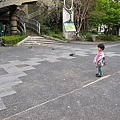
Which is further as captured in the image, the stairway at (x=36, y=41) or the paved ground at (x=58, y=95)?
the stairway at (x=36, y=41)

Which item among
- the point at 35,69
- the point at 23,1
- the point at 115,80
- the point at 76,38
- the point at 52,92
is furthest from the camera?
the point at 76,38

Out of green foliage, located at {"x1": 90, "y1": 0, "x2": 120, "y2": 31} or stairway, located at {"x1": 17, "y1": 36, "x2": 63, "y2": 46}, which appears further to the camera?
green foliage, located at {"x1": 90, "y1": 0, "x2": 120, "y2": 31}

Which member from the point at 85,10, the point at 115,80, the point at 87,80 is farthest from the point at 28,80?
the point at 85,10

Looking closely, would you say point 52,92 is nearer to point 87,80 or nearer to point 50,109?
point 50,109

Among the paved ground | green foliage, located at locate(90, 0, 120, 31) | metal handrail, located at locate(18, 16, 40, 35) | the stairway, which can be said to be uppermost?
green foliage, located at locate(90, 0, 120, 31)

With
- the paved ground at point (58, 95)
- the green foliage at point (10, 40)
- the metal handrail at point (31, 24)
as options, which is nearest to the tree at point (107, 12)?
the metal handrail at point (31, 24)

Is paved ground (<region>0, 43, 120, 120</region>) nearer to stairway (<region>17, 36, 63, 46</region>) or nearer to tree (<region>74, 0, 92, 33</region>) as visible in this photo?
stairway (<region>17, 36, 63, 46</region>)

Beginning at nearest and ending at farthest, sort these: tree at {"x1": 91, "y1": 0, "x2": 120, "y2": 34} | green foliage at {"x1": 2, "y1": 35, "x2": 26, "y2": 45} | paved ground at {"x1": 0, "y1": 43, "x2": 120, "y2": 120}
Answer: paved ground at {"x1": 0, "y1": 43, "x2": 120, "y2": 120} < green foliage at {"x1": 2, "y1": 35, "x2": 26, "y2": 45} < tree at {"x1": 91, "y1": 0, "x2": 120, "y2": 34}

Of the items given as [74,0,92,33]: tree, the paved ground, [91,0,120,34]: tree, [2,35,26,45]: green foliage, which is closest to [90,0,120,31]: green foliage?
[91,0,120,34]: tree

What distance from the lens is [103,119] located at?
9.98 feet

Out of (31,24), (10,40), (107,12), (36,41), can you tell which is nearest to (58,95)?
(10,40)

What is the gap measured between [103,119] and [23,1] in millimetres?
13706

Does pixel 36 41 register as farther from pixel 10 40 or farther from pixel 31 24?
pixel 31 24

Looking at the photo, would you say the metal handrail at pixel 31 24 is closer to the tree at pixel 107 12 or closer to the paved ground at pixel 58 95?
the tree at pixel 107 12
